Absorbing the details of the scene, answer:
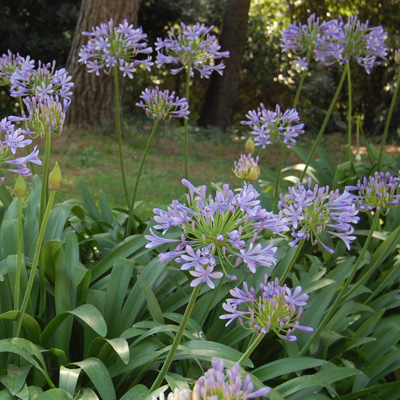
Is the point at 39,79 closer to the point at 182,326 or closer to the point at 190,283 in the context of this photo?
the point at 190,283

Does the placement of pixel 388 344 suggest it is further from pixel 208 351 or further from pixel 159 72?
pixel 159 72

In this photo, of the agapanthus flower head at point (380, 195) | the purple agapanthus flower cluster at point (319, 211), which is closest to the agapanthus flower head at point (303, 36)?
the agapanthus flower head at point (380, 195)

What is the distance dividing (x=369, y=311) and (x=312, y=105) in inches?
523

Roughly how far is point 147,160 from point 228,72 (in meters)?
5.16

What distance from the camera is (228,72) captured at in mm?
13719

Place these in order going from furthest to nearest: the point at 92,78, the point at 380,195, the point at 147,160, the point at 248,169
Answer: the point at 92,78 < the point at 147,160 < the point at 380,195 < the point at 248,169

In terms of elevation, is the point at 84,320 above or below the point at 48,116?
below

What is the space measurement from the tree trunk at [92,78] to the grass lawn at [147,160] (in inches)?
16.0

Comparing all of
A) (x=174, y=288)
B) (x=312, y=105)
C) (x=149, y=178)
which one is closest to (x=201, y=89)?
(x=312, y=105)

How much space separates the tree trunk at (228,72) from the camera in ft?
43.1

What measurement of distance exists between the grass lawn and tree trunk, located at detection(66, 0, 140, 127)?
0.41 metres

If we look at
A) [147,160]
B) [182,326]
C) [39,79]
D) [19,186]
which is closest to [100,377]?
[182,326]

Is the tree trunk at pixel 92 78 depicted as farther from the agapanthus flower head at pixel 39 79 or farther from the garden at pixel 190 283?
the agapanthus flower head at pixel 39 79

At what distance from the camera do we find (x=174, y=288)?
10.6 ft
